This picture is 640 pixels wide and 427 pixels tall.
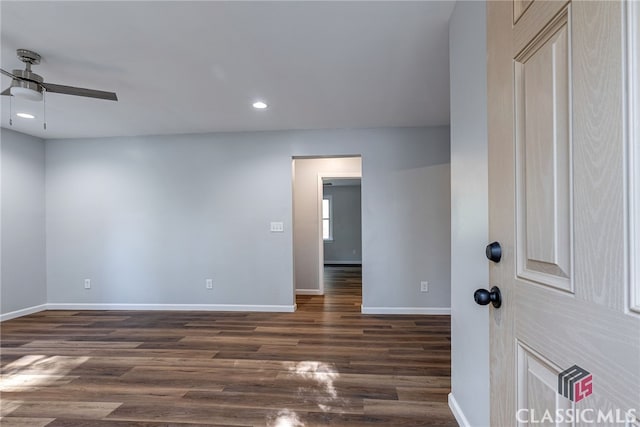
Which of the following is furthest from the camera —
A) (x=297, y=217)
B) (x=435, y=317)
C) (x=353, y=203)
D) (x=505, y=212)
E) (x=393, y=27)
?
(x=353, y=203)

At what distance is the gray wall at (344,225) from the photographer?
912 centimetres

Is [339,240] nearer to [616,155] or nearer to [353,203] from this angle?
[353,203]

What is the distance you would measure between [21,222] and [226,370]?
3624mm

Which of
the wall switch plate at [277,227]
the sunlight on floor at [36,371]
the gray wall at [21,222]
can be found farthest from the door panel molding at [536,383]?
the gray wall at [21,222]

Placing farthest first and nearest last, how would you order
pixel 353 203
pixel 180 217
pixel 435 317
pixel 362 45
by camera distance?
pixel 353 203 < pixel 180 217 < pixel 435 317 < pixel 362 45

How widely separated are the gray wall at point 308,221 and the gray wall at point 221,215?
1059 millimetres

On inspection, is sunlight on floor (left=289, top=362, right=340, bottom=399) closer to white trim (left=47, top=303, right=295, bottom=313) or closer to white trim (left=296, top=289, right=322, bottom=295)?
white trim (left=47, top=303, right=295, bottom=313)

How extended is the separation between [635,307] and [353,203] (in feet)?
28.7

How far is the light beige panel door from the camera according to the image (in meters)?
0.49

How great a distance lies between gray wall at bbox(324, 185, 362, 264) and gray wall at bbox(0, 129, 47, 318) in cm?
641

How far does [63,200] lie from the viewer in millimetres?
4301

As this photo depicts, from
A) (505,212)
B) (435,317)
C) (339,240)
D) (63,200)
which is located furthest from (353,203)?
(505,212)

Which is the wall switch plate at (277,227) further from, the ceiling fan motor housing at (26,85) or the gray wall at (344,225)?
the gray wall at (344,225)

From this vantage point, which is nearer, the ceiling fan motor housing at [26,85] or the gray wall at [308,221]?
the ceiling fan motor housing at [26,85]
